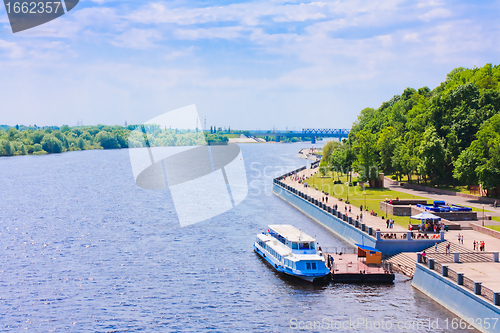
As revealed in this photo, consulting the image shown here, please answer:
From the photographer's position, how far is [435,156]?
310 feet

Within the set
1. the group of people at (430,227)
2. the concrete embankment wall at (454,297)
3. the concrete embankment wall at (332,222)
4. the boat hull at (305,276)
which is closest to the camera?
the concrete embankment wall at (454,297)

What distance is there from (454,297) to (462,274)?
2.13 m

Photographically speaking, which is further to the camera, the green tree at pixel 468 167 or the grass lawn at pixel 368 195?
the green tree at pixel 468 167

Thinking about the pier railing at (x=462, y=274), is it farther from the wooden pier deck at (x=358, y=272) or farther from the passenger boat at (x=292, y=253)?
the passenger boat at (x=292, y=253)

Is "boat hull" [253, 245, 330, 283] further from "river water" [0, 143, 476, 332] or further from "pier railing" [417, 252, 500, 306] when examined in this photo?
"pier railing" [417, 252, 500, 306]

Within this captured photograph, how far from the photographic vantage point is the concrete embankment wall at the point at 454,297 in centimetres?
3362

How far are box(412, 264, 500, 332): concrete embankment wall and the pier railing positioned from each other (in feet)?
1.24

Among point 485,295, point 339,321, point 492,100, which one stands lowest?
point 339,321

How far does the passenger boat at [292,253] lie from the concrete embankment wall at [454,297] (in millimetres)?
9053

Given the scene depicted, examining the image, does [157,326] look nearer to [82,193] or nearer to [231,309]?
[231,309]

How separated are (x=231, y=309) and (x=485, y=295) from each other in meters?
20.2

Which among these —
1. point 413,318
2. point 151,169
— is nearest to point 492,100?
point 413,318

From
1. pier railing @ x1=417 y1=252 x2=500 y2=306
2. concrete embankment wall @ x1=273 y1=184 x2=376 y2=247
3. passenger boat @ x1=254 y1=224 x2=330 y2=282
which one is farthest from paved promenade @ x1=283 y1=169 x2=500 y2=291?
passenger boat @ x1=254 y1=224 x2=330 y2=282

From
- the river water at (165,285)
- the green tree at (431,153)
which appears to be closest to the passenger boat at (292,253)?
the river water at (165,285)
